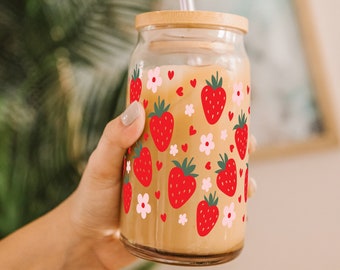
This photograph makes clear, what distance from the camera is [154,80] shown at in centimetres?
65

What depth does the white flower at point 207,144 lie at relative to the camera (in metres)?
0.63

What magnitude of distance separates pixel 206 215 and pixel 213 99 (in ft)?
0.48

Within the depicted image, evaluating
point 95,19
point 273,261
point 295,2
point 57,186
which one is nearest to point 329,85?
point 295,2

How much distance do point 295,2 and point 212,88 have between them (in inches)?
31.4

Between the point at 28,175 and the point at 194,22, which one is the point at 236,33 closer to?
the point at 194,22

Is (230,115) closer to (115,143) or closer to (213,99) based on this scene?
(213,99)

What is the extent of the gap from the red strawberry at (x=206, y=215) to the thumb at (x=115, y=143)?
0.13 metres

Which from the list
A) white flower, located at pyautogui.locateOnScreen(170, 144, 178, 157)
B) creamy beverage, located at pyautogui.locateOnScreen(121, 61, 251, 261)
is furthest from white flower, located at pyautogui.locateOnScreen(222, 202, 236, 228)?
white flower, located at pyautogui.locateOnScreen(170, 144, 178, 157)

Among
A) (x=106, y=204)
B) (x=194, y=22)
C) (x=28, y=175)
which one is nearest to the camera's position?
(x=194, y=22)

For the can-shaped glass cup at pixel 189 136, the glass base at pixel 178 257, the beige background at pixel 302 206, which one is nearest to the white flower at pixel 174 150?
the can-shaped glass cup at pixel 189 136

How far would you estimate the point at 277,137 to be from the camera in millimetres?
1350

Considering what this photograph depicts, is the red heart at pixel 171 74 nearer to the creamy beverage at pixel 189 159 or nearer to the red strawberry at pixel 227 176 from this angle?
the creamy beverage at pixel 189 159

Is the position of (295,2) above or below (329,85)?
above

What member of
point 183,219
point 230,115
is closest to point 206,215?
point 183,219
